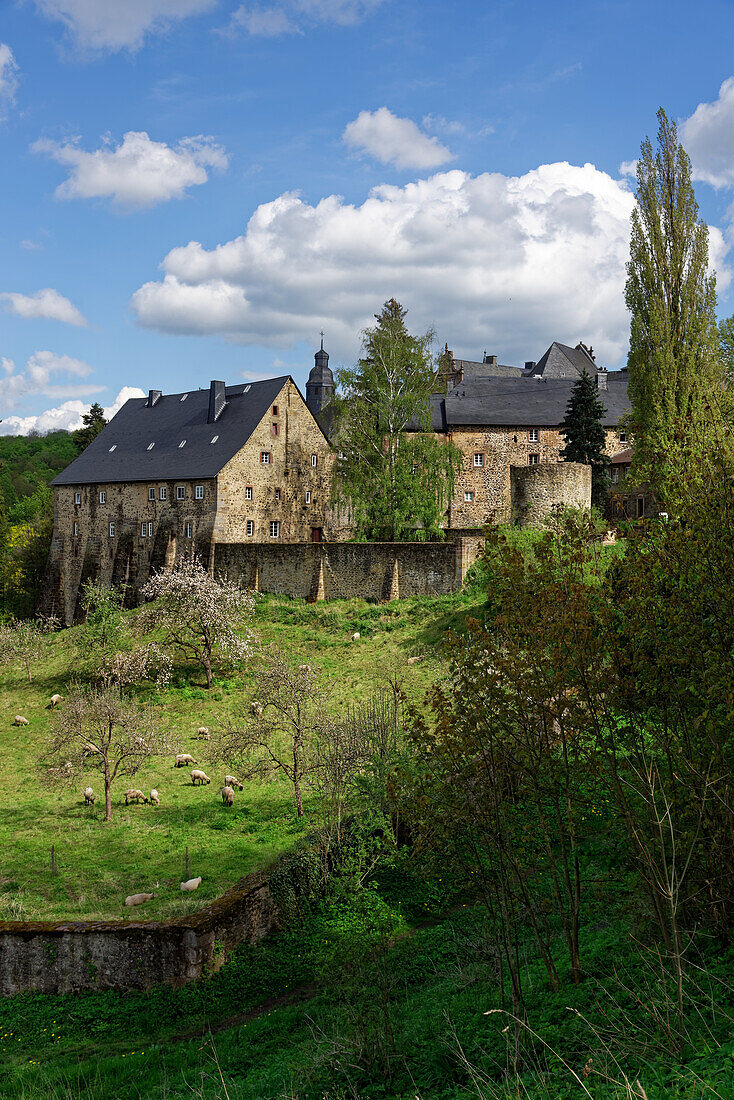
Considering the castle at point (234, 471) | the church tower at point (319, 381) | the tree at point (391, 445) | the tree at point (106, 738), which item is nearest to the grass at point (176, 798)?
the tree at point (106, 738)

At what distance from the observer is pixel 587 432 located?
40688mm

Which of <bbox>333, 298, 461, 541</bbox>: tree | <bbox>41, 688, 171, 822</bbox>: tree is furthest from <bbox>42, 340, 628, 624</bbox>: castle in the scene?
<bbox>41, 688, 171, 822</bbox>: tree

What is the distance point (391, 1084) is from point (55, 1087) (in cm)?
402

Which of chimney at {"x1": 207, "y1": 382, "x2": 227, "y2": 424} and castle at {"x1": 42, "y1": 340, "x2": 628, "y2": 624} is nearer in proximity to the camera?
castle at {"x1": 42, "y1": 340, "x2": 628, "y2": 624}

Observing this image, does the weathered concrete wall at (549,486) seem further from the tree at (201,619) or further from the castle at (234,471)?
the tree at (201,619)

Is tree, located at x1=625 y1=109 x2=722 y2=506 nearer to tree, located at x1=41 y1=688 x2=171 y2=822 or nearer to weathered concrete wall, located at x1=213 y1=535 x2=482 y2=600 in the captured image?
weathered concrete wall, located at x1=213 y1=535 x2=482 y2=600

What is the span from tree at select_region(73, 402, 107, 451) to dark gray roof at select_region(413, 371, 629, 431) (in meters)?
28.7

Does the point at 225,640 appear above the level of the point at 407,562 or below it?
below

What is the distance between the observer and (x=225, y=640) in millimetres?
29828

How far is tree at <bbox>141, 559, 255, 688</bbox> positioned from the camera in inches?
1173

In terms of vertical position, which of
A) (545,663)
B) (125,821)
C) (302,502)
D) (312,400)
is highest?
(312,400)

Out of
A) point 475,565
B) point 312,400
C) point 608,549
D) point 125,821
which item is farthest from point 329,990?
point 312,400

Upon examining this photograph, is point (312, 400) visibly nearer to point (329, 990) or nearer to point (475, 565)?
point (475, 565)

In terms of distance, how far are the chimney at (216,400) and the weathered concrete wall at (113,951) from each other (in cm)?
3706
